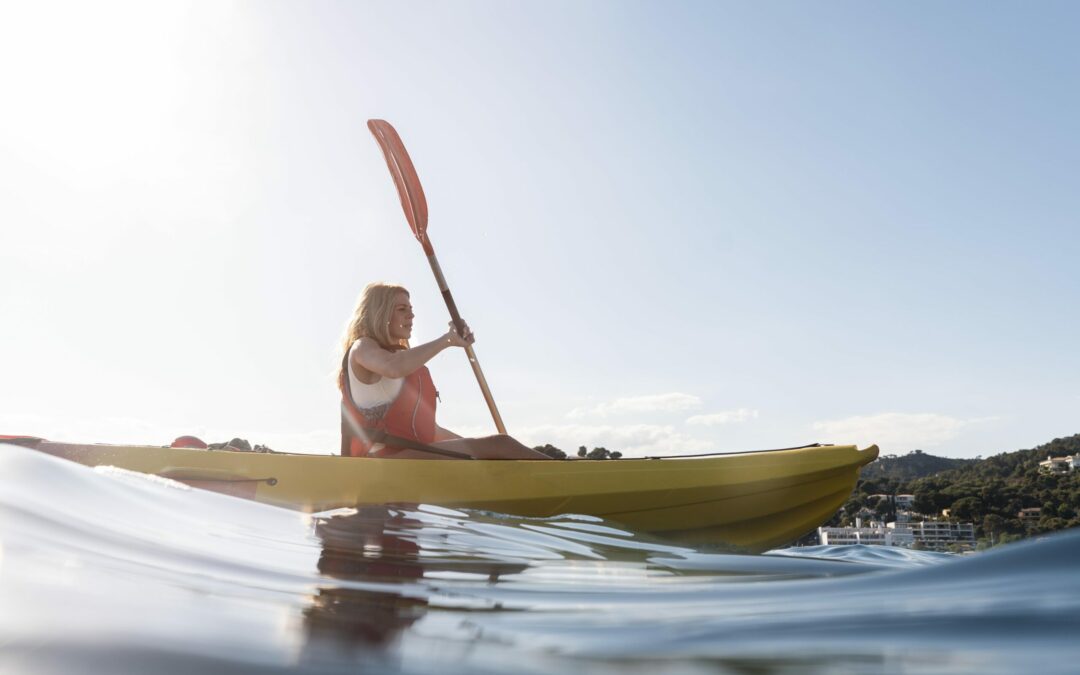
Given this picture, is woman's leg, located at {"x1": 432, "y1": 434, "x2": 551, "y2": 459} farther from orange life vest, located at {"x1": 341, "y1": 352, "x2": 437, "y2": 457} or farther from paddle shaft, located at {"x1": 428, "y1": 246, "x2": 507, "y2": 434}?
paddle shaft, located at {"x1": 428, "y1": 246, "x2": 507, "y2": 434}

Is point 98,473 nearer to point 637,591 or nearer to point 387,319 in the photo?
point 637,591

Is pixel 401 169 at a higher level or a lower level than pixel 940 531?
higher

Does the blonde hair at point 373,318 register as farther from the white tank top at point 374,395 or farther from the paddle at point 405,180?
the paddle at point 405,180

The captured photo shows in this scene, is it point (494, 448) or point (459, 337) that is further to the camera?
point (459, 337)

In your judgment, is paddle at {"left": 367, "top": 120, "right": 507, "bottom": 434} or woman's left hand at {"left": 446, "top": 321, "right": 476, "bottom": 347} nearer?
woman's left hand at {"left": 446, "top": 321, "right": 476, "bottom": 347}

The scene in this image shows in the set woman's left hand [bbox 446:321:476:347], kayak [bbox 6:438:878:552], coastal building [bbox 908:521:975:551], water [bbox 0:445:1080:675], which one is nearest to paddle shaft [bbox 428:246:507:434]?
woman's left hand [bbox 446:321:476:347]

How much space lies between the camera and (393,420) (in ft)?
12.7

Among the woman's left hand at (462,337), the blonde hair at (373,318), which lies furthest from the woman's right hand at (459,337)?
A: the blonde hair at (373,318)

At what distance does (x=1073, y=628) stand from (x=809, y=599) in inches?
13.7

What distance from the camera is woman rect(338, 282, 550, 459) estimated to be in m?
3.71

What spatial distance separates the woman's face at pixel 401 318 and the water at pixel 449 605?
2.49 meters

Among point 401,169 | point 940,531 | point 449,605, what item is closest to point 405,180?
point 401,169

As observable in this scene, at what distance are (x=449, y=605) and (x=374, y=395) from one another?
2.94 metres

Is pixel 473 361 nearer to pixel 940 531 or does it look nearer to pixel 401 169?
pixel 401 169
